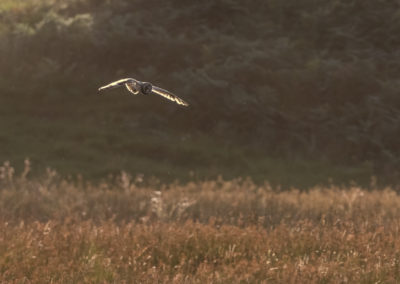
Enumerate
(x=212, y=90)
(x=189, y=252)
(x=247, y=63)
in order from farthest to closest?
1. (x=247, y=63)
2. (x=212, y=90)
3. (x=189, y=252)

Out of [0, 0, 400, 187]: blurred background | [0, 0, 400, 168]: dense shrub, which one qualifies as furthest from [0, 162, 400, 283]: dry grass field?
[0, 0, 400, 168]: dense shrub

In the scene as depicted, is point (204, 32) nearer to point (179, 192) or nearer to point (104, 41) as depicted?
point (104, 41)

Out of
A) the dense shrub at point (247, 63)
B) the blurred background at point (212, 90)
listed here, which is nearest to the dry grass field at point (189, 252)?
the blurred background at point (212, 90)

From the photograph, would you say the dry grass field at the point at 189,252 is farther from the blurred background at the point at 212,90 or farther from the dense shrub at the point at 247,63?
the dense shrub at the point at 247,63

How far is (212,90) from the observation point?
1689cm

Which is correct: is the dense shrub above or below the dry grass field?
above

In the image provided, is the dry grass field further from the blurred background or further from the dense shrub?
the dense shrub

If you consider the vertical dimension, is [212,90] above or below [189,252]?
above

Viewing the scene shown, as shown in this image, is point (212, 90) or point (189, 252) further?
point (212, 90)

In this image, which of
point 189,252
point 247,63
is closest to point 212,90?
point 247,63

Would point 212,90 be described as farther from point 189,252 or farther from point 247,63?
point 189,252

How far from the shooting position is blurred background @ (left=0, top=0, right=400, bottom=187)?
15.5 meters

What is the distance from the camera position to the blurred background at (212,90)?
15.5 m

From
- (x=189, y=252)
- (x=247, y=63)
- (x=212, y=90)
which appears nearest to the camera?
(x=189, y=252)
